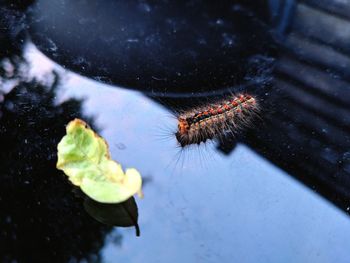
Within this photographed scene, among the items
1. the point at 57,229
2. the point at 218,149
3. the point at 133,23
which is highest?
the point at 133,23

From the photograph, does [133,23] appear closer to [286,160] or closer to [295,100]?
[295,100]

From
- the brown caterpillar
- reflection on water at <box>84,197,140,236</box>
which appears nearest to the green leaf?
reflection on water at <box>84,197,140,236</box>

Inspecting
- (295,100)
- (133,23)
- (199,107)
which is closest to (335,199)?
(295,100)

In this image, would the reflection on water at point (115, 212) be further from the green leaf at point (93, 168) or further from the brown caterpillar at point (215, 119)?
the brown caterpillar at point (215, 119)

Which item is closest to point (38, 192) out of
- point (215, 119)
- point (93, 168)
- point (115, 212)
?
point (93, 168)

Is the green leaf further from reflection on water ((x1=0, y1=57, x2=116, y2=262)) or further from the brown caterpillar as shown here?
the brown caterpillar

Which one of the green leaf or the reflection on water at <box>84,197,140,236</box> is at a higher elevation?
the green leaf

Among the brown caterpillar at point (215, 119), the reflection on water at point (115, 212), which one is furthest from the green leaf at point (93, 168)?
the brown caterpillar at point (215, 119)
